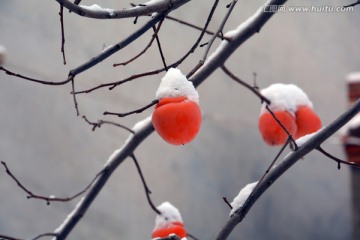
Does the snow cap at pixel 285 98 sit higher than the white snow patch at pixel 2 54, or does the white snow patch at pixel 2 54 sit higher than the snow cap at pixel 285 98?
the white snow patch at pixel 2 54

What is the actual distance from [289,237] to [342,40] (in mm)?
1702

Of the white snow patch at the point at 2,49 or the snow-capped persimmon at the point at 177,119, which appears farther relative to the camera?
the white snow patch at the point at 2,49

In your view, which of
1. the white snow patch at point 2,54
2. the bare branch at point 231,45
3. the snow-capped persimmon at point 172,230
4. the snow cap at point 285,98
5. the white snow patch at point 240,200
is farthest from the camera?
the white snow patch at point 2,54

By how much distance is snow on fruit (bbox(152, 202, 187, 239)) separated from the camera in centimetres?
149

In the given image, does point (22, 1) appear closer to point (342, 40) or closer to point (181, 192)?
point (181, 192)

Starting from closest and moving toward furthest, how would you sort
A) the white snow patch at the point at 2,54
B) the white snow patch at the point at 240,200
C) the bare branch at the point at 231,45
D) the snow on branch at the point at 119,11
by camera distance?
1. the snow on branch at the point at 119,11
2. the white snow patch at the point at 240,200
3. the bare branch at the point at 231,45
4. the white snow patch at the point at 2,54

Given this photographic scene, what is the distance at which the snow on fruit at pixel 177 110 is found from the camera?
3.69ft

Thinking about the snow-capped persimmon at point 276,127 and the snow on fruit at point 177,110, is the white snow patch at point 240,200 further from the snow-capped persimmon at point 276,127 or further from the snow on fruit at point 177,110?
the snow-capped persimmon at point 276,127

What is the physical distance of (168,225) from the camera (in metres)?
1.51

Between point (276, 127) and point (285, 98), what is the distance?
116mm

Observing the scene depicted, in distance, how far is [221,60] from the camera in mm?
1325

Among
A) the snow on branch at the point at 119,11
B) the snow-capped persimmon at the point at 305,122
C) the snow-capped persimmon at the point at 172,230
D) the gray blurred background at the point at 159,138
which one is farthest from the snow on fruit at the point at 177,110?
the gray blurred background at the point at 159,138

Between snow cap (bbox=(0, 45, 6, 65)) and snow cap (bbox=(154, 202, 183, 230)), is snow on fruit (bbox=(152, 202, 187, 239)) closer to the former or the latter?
snow cap (bbox=(154, 202, 183, 230))

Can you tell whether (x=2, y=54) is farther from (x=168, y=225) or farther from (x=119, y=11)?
(x=119, y=11)
